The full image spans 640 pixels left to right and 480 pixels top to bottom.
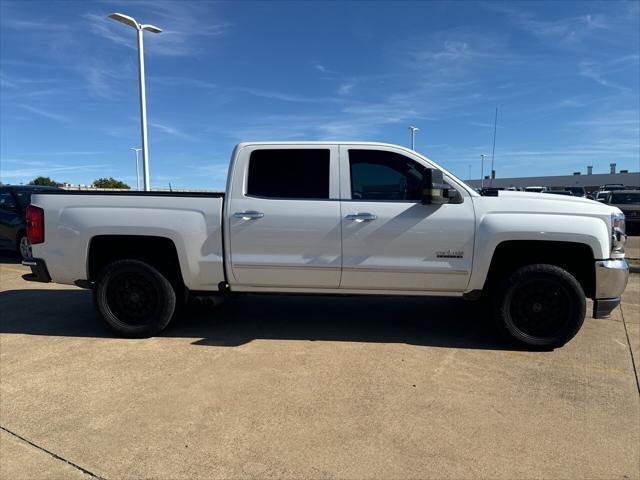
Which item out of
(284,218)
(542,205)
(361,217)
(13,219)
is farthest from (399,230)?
(13,219)

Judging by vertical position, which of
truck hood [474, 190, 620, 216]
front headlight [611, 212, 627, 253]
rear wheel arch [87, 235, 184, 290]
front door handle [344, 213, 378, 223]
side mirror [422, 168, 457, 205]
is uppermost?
side mirror [422, 168, 457, 205]

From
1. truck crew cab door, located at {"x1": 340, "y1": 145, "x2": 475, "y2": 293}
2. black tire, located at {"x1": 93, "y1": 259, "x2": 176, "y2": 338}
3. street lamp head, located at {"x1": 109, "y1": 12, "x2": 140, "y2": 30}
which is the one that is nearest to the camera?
truck crew cab door, located at {"x1": 340, "y1": 145, "x2": 475, "y2": 293}

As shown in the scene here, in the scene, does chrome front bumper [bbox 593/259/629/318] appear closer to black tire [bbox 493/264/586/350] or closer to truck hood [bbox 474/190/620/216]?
black tire [bbox 493/264/586/350]

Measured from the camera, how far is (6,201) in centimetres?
1019

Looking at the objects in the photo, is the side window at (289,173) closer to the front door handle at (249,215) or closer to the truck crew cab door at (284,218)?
the truck crew cab door at (284,218)

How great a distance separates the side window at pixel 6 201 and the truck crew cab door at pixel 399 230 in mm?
8652

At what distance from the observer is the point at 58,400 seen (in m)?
3.59

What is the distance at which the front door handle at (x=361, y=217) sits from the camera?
4578mm

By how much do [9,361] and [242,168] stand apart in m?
2.85

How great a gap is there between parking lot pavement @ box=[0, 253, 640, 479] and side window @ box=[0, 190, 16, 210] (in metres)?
5.65

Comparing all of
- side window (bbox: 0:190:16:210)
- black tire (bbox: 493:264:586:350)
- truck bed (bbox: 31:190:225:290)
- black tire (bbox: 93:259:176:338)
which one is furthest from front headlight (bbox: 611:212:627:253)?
side window (bbox: 0:190:16:210)

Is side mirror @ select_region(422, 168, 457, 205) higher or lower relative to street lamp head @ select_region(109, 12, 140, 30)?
lower

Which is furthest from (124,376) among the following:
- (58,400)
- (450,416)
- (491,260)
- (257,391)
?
(491,260)

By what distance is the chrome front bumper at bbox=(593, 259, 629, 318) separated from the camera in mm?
4410
